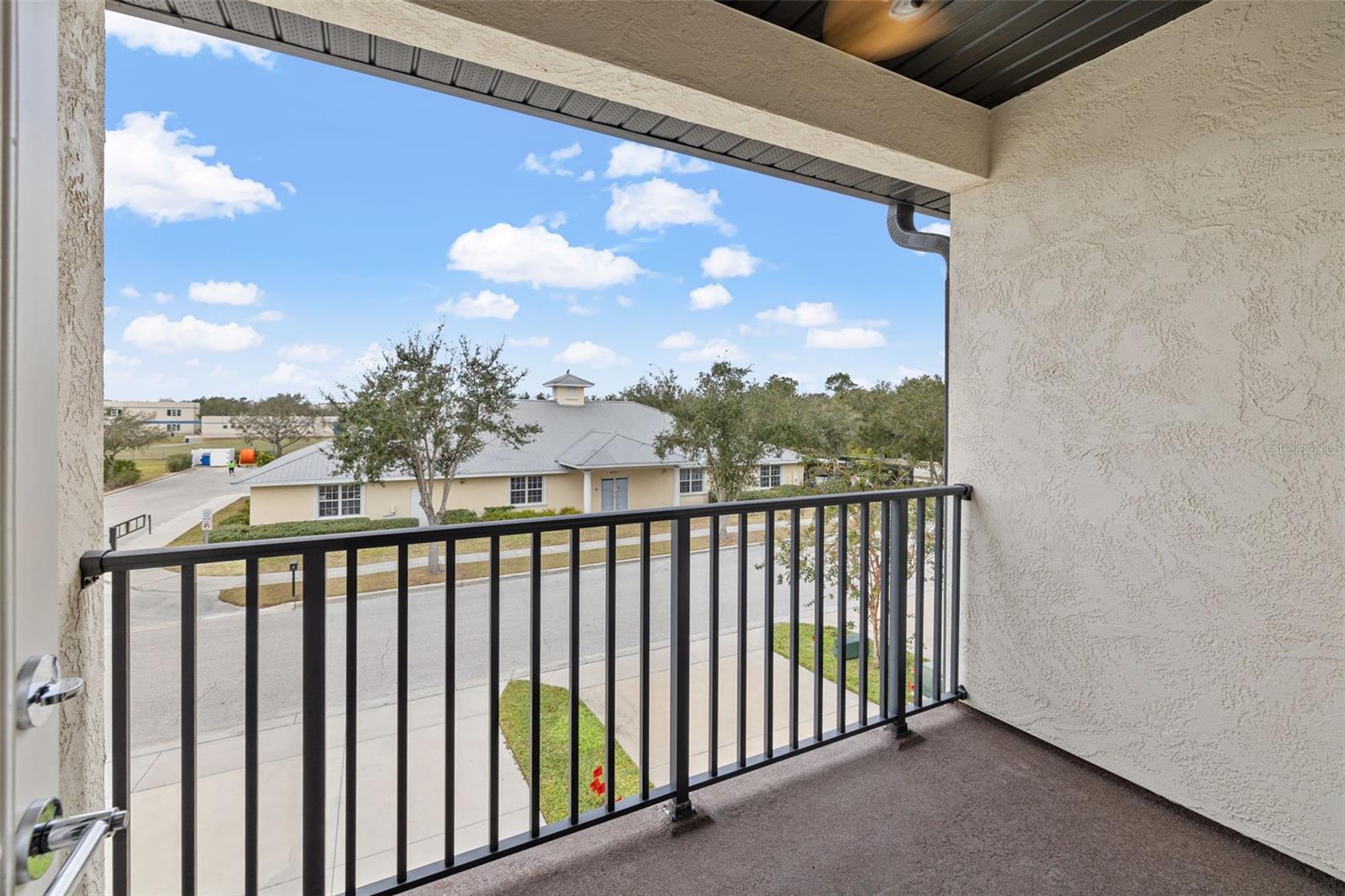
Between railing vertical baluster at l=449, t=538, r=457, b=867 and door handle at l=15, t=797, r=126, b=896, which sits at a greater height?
door handle at l=15, t=797, r=126, b=896

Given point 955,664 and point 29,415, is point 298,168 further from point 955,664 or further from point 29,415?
point 955,664

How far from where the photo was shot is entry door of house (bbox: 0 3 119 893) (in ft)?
1.69

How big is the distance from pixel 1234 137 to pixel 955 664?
2.22 meters

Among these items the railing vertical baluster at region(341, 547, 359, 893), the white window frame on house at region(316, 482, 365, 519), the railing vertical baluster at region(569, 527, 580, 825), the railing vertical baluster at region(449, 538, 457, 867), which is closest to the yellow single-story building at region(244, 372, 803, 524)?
the white window frame on house at region(316, 482, 365, 519)

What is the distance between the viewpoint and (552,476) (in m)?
2.58

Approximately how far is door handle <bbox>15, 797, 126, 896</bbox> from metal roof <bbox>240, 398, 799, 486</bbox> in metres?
1.72

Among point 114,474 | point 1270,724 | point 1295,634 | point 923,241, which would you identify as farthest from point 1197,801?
point 114,474

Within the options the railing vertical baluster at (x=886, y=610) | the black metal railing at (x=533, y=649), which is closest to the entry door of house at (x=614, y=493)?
the black metal railing at (x=533, y=649)

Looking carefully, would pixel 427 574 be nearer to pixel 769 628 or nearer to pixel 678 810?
pixel 678 810

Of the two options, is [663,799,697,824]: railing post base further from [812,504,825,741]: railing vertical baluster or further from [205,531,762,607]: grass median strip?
[205,531,762,607]: grass median strip

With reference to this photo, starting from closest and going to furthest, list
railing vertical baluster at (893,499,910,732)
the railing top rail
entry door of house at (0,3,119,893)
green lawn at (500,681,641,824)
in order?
entry door of house at (0,3,119,893) < the railing top rail < railing vertical baluster at (893,499,910,732) < green lawn at (500,681,641,824)

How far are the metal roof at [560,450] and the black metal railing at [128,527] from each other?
0.53 m

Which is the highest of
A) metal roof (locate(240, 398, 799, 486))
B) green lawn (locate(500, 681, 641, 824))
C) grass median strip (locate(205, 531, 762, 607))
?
metal roof (locate(240, 398, 799, 486))

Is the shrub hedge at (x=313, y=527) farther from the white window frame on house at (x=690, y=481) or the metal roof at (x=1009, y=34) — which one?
the metal roof at (x=1009, y=34)
